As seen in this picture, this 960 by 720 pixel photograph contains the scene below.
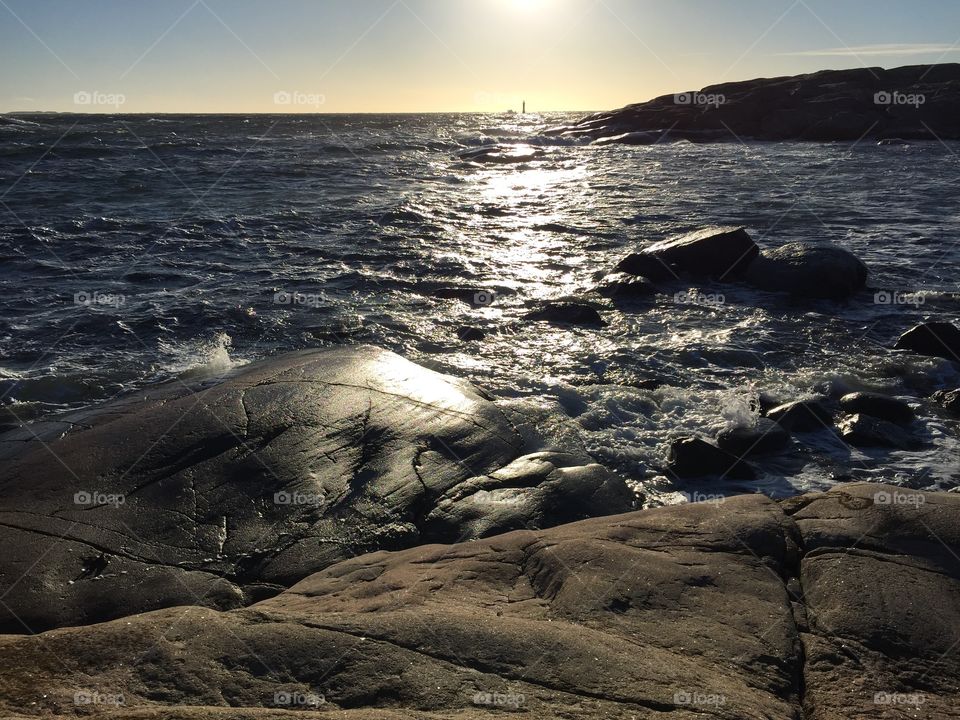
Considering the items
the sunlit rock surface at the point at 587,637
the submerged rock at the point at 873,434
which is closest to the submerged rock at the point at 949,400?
the submerged rock at the point at 873,434

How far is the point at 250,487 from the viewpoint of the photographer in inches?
206

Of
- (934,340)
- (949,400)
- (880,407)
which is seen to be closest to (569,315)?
(880,407)

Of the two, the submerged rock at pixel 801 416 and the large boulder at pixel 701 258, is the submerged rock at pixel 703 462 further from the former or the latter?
the large boulder at pixel 701 258

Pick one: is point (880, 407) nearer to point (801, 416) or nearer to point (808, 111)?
point (801, 416)

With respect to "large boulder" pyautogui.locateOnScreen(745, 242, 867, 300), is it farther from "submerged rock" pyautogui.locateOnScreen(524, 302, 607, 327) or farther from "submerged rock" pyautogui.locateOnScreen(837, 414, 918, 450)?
"submerged rock" pyautogui.locateOnScreen(837, 414, 918, 450)

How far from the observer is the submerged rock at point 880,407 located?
7.29 meters

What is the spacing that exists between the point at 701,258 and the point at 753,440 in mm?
6904

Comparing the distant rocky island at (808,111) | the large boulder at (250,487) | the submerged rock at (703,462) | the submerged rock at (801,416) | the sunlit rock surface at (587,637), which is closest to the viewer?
the sunlit rock surface at (587,637)

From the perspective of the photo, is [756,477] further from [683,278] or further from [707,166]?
[707,166]

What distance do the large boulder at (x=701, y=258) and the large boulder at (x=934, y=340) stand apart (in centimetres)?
401

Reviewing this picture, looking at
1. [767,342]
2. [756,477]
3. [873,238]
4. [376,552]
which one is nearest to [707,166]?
[873,238]

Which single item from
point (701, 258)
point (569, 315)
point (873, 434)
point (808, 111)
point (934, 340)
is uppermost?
point (808, 111)

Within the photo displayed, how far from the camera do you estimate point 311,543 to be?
4836mm

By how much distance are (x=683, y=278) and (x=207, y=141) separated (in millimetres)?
41423
